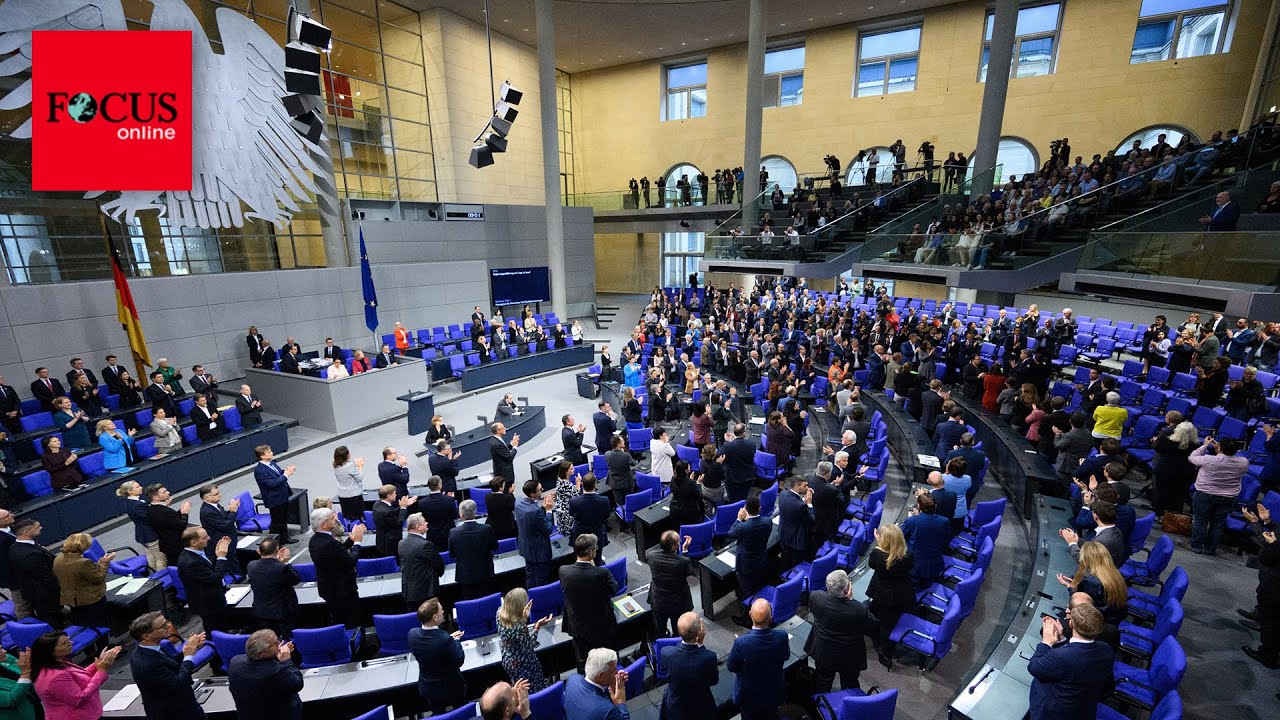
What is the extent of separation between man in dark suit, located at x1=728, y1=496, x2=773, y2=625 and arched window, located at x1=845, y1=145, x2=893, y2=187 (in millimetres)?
18562

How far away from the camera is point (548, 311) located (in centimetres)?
2264

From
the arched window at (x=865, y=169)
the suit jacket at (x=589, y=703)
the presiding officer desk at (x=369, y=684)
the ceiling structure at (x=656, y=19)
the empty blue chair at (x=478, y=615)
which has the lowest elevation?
the presiding officer desk at (x=369, y=684)

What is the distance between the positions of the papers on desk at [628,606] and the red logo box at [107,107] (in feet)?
43.8

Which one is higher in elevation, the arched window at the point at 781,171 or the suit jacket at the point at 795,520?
the arched window at the point at 781,171

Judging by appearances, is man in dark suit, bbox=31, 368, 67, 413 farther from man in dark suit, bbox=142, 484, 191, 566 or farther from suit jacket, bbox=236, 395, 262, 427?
man in dark suit, bbox=142, 484, 191, 566

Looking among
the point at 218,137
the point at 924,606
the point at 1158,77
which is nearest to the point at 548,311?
the point at 218,137

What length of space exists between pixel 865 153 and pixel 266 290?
22.4 metres

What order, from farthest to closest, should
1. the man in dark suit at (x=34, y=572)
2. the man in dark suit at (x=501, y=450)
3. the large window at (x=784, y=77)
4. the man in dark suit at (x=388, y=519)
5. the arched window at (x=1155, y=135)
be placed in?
the large window at (x=784, y=77)
the arched window at (x=1155, y=135)
the man in dark suit at (x=501, y=450)
the man in dark suit at (x=388, y=519)
the man in dark suit at (x=34, y=572)

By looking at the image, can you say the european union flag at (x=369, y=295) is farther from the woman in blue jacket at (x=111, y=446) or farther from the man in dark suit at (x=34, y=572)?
the man in dark suit at (x=34, y=572)

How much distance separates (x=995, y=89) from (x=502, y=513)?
780 inches

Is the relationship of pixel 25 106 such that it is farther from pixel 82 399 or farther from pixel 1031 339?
pixel 1031 339

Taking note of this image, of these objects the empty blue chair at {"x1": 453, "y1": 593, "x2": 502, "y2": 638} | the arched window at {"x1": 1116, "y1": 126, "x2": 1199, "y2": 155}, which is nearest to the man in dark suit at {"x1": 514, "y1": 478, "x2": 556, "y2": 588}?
the empty blue chair at {"x1": 453, "y1": 593, "x2": 502, "y2": 638}

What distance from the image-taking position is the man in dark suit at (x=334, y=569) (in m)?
4.66

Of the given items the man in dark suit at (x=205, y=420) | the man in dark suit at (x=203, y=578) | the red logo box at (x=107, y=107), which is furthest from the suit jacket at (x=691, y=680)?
the red logo box at (x=107, y=107)
